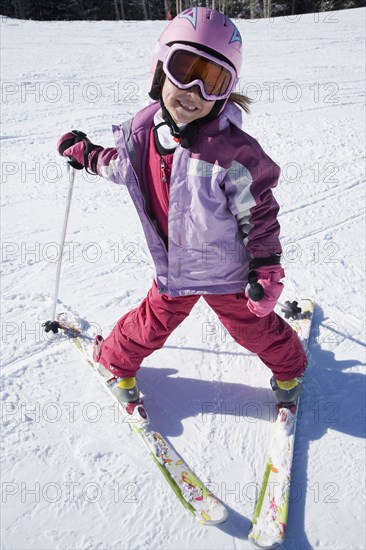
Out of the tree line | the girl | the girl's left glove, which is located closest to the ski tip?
the girl

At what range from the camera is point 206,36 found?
1648 mm

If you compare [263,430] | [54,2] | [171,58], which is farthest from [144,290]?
[54,2]

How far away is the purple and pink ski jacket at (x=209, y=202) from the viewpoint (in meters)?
1.77

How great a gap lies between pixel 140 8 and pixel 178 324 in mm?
30983

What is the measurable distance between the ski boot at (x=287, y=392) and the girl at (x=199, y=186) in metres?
0.19

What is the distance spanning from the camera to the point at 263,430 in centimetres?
244

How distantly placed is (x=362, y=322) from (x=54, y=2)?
2911 cm

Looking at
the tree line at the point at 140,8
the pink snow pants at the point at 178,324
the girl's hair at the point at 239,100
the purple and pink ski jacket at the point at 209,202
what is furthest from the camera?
the tree line at the point at 140,8

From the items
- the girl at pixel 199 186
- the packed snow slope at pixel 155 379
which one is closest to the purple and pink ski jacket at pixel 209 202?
the girl at pixel 199 186

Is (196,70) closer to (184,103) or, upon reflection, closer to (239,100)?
(184,103)

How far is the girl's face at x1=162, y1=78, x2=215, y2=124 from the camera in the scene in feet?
5.66

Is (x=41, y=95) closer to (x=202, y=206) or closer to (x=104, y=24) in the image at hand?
(x=202, y=206)

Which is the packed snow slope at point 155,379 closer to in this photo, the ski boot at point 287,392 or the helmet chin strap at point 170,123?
the ski boot at point 287,392

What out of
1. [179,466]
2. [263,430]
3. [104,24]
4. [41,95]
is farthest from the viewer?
[104,24]
